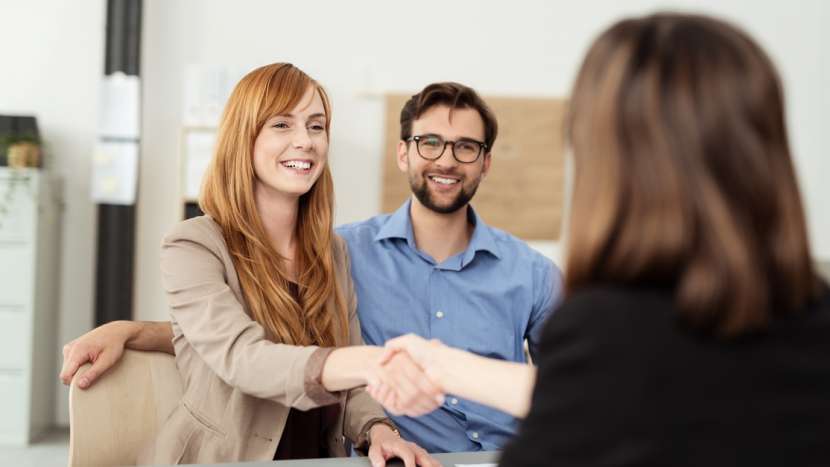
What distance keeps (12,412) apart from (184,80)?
2.15 metres

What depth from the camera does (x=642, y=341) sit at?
95 centimetres

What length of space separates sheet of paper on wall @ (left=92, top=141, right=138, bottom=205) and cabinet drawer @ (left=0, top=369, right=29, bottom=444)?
114 cm

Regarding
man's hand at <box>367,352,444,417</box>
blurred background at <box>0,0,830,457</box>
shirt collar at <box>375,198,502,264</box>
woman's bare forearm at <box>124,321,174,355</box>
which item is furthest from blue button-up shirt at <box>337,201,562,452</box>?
blurred background at <box>0,0,830,457</box>

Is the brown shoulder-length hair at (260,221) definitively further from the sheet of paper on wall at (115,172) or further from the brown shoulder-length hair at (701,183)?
the sheet of paper on wall at (115,172)

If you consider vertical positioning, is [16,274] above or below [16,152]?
below

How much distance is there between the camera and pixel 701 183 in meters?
0.98

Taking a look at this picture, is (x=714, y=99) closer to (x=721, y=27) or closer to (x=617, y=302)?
(x=721, y=27)

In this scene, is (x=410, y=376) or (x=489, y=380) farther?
(x=410, y=376)

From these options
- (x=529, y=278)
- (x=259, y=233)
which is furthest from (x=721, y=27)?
(x=529, y=278)

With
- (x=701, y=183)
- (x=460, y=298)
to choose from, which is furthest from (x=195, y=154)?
A: (x=701, y=183)

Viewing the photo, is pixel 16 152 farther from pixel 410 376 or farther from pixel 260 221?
pixel 410 376

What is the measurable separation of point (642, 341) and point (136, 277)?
4.94 meters

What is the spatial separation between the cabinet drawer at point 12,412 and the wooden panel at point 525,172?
2892 millimetres

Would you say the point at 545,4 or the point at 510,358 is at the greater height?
the point at 545,4
